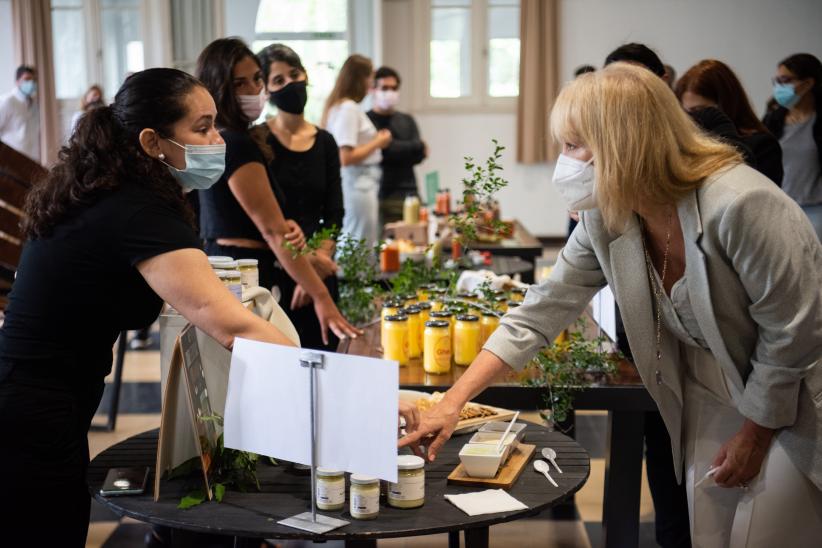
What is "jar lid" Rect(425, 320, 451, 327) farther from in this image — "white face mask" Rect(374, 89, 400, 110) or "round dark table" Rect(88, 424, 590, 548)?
"white face mask" Rect(374, 89, 400, 110)

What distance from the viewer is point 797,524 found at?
1.65 meters

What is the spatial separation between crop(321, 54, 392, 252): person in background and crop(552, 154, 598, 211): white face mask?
3.35 m

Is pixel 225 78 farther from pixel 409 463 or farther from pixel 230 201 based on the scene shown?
pixel 409 463

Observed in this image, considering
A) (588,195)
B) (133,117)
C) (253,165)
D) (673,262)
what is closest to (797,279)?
(673,262)

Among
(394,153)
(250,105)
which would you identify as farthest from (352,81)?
(250,105)

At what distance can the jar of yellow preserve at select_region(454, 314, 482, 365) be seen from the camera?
2.42 m

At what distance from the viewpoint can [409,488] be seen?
1.56 m

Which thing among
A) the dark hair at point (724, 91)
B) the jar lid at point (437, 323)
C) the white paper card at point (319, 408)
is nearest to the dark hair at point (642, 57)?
the dark hair at point (724, 91)

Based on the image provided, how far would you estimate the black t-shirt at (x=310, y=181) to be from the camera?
3.25m

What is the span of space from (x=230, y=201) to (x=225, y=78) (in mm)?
372

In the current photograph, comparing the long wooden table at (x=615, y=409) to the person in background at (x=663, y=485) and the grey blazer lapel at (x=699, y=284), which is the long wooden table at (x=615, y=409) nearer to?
the person in background at (x=663, y=485)

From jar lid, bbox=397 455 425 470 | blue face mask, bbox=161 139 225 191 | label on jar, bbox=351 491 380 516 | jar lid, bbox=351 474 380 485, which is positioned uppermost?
blue face mask, bbox=161 139 225 191

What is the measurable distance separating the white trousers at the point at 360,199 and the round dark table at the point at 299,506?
13.0ft

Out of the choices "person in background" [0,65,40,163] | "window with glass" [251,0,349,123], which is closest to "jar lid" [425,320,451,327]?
"window with glass" [251,0,349,123]
